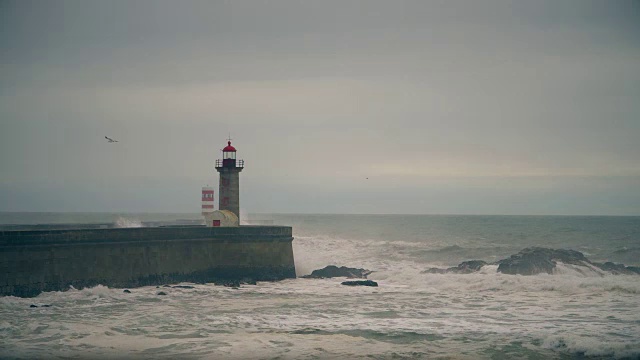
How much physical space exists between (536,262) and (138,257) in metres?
16.4

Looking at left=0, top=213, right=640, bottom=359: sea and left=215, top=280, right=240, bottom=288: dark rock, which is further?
left=215, top=280, right=240, bottom=288: dark rock

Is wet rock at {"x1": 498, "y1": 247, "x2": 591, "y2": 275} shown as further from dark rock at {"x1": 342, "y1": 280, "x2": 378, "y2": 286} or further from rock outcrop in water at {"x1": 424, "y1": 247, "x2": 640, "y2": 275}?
dark rock at {"x1": 342, "y1": 280, "x2": 378, "y2": 286}

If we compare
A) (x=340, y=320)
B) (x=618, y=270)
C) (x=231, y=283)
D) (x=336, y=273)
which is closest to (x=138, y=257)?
(x=231, y=283)

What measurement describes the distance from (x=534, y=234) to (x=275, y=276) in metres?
44.9

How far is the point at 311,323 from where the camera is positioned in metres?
20.3

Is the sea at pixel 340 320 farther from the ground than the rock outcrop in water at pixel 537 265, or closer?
closer

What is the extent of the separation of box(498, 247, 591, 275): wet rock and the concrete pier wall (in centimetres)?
929

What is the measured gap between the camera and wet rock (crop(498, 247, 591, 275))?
1284 inches

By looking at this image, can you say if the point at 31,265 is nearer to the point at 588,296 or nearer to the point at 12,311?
the point at 12,311

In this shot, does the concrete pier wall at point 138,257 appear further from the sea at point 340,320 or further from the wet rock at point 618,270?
the wet rock at point 618,270

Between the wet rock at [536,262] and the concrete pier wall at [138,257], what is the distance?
366 inches

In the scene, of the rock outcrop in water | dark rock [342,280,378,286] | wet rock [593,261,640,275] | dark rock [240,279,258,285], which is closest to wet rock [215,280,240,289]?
dark rock [240,279,258,285]

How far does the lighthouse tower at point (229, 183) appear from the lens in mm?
32562

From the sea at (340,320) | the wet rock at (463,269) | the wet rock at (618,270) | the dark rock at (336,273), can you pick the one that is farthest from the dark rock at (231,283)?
the wet rock at (618,270)
